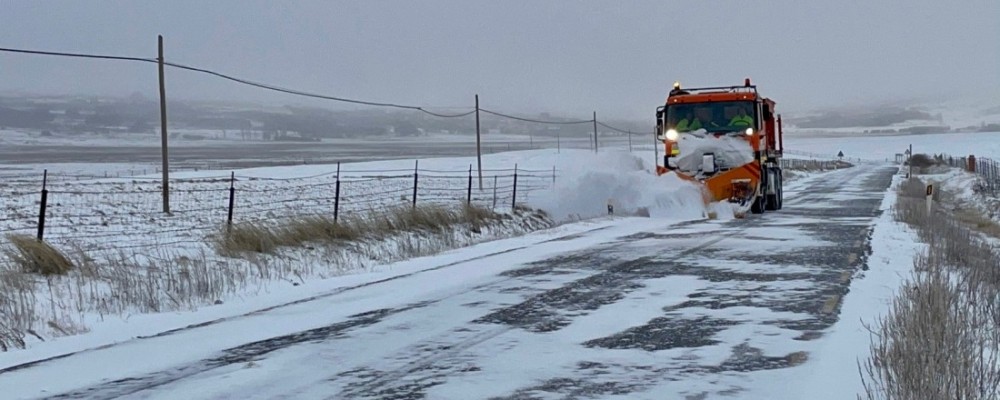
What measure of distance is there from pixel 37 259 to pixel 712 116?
16.3m

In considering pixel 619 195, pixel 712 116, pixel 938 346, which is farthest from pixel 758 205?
pixel 938 346

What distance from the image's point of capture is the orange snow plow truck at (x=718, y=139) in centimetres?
2389

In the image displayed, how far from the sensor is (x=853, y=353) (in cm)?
748

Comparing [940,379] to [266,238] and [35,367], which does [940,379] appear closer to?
[35,367]

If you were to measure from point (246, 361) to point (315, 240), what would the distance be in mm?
8664

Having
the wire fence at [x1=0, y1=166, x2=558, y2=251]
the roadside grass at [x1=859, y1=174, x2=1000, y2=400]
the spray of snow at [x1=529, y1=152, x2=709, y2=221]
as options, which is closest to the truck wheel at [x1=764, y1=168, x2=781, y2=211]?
the spray of snow at [x1=529, y1=152, x2=709, y2=221]

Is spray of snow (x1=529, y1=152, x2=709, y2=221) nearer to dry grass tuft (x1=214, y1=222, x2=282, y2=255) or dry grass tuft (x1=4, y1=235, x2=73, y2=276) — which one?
dry grass tuft (x1=214, y1=222, x2=282, y2=255)

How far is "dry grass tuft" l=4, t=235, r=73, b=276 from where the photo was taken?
38.8ft

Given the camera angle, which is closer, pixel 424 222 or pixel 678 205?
pixel 424 222

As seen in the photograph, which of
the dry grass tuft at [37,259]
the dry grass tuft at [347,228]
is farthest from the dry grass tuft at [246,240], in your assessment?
the dry grass tuft at [37,259]

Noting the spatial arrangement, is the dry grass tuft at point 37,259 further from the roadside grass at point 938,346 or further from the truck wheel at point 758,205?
the truck wheel at point 758,205

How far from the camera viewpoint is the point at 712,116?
24.1 metres

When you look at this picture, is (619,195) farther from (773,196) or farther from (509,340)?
(509,340)

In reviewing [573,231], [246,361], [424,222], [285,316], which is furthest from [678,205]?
[246,361]
